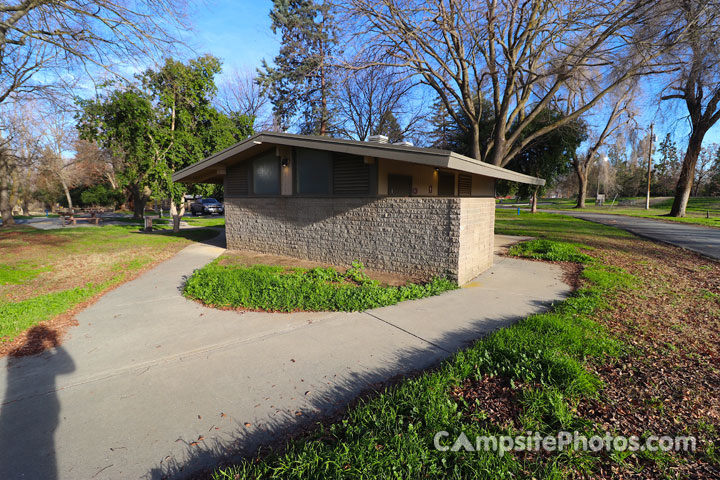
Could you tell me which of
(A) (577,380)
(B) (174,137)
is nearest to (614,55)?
(A) (577,380)

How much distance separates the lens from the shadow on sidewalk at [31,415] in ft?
7.65

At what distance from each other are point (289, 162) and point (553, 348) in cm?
830

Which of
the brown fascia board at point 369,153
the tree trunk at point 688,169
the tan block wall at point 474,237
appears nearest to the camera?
the brown fascia board at point 369,153

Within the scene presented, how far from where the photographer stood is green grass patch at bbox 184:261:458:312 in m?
5.59

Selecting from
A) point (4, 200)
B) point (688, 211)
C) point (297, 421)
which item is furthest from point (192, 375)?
point (688, 211)

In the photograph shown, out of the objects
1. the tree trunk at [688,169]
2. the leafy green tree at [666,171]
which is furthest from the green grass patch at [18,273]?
the leafy green tree at [666,171]

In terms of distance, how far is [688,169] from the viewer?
21.8 meters

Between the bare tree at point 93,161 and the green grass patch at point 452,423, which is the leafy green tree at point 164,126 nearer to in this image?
the green grass patch at point 452,423

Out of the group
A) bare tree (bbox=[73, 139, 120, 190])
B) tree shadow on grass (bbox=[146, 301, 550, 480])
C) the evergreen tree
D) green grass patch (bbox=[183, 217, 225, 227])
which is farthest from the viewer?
bare tree (bbox=[73, 139, 120, 190])

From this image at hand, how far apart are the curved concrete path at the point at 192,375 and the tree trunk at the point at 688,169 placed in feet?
79.7

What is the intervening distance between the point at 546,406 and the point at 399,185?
23.5 ft

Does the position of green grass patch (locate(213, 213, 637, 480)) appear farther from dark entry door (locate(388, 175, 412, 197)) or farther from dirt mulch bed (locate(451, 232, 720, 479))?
dark entry door (locate(388, 175, 412, 197))

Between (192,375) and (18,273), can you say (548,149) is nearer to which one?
(192,375)
